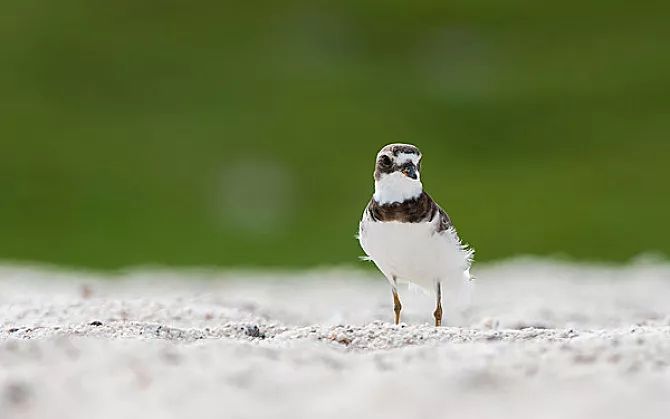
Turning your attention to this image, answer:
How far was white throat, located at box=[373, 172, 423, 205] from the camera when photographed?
21.9ft

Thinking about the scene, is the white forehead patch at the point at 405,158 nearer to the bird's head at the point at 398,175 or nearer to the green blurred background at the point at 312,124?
the bird's head at the point at 398,175

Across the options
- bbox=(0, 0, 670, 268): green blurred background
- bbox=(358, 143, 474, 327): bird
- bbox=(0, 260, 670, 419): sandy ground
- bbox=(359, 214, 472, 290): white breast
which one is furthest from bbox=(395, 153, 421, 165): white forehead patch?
bbox=(0, 0, 670, 268): green blurred background

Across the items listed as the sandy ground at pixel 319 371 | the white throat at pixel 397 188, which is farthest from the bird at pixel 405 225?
the sandy ground at pixel 319 371

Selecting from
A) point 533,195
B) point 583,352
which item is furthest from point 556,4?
point 583,352

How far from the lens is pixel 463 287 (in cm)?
767

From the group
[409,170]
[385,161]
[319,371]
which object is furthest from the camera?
[385,161]

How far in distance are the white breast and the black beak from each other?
→ 292mm

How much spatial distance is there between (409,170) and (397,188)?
13 cm

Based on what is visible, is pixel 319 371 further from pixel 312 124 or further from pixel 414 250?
pixel 312 124

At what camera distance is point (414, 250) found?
270 inches

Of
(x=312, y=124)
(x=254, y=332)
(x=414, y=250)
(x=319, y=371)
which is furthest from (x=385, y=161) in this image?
(x=312, y=124)

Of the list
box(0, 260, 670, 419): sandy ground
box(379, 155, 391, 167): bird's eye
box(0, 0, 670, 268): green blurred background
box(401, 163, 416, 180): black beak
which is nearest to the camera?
box(0, 260, 670, 419): sandy ground

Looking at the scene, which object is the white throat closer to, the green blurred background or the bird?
the bird

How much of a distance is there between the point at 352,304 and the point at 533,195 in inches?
777
